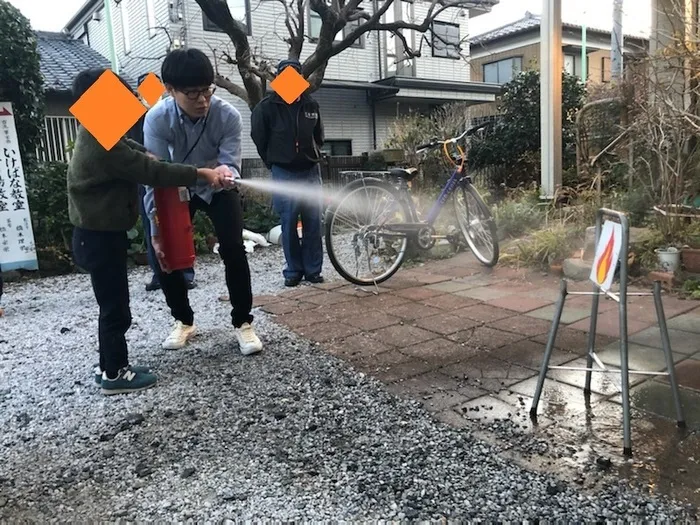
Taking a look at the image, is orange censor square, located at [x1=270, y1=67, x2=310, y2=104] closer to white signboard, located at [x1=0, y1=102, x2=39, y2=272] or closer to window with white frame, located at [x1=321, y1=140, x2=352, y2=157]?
white signboard, located at [x1=0, y1=102, x2=39, y2=272]

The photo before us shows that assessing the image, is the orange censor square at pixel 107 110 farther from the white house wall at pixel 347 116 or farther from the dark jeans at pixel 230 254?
the white house wall at pixel 347 116

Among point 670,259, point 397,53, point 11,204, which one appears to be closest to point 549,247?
point 670,259

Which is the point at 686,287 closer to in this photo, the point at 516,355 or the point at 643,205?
the point at 643,205

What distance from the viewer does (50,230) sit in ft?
Result: 21.3

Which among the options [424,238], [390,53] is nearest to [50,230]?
[424,238]

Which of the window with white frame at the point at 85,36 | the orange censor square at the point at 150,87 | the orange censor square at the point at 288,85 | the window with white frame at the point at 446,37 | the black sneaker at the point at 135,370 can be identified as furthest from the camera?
the window with white frame at the point at 85,36

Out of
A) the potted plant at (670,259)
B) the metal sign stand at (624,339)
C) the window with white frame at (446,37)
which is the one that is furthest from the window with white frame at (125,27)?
the metal sign stand at (624,339)

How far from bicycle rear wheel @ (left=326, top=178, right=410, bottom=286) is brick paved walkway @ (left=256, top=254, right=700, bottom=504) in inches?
6.6

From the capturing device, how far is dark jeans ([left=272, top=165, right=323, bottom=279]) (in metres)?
5.08

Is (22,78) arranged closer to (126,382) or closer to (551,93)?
(126,382)

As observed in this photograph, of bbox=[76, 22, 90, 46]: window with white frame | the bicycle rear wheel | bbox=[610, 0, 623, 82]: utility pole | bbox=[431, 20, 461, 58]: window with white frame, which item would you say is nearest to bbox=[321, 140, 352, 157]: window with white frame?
bbox=[431, 20, 461, 58]: window with white frame

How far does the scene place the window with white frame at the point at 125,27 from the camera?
13.8m

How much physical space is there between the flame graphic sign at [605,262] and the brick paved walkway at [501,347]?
0.60m

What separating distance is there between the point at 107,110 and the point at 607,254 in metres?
2.23
